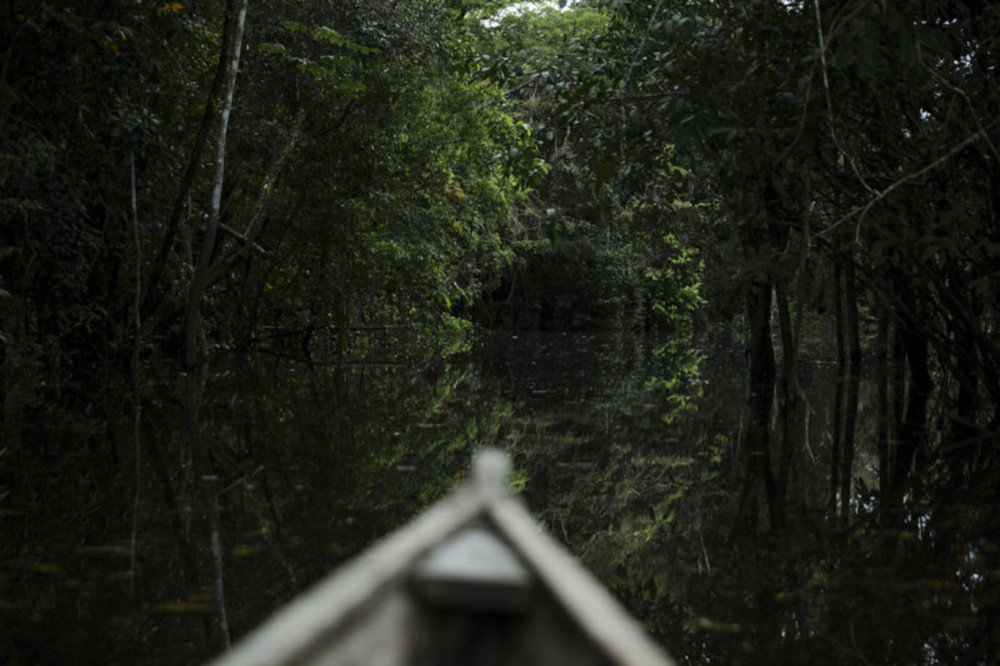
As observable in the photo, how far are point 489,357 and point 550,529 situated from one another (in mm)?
16522

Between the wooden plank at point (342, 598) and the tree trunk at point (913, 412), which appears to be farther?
the tree trunk at point (913, 412)

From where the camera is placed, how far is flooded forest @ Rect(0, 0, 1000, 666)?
4680 millimetres

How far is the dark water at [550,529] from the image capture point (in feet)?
12.9

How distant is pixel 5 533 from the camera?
17.7 ft

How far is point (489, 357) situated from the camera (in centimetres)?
2225

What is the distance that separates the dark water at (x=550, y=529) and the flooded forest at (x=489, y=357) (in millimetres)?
29

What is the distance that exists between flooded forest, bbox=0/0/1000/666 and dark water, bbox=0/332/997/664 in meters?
0.03

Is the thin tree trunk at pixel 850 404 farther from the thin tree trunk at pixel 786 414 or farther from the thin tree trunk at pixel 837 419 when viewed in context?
the thin tree trunk at pixel 786 414

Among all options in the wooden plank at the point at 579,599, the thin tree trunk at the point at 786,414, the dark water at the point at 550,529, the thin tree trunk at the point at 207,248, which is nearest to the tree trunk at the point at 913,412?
the dark water at the point at 550,529

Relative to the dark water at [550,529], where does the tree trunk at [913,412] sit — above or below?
above

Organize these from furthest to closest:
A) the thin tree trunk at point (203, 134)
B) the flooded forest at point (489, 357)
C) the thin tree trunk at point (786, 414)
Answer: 1. the thin tree trunk at point (203, 134)
2. the thin tree trunk at point (786, 414)
3. the flooded forest at point (489, 357)

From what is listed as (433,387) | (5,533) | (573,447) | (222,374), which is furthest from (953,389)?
(5,533)

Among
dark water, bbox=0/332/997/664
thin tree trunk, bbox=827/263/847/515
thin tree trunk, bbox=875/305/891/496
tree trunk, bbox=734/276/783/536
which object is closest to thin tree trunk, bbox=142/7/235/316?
dark water, bbox=0/332/997/664

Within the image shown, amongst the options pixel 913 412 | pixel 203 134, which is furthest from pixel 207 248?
pixel 913 412
